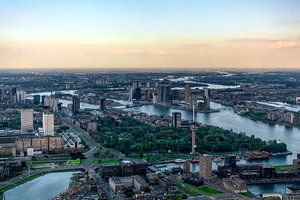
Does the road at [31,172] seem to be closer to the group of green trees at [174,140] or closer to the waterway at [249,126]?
the group of green trees at [174,140]

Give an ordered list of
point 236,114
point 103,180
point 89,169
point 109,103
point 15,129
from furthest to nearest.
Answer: point 109,103 → point 236,114 → point 15,129 → point 89,169 → point 103,180

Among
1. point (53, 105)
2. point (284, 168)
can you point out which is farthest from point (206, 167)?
point (53, 105)

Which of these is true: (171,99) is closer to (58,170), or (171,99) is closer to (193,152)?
(193,152)

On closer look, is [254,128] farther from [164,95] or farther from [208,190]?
[164,95]

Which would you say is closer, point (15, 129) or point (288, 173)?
point (288, 173)

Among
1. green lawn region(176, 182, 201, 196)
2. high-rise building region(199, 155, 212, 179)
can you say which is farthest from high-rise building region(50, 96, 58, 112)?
green lawn region(176, 182, 201, 196)

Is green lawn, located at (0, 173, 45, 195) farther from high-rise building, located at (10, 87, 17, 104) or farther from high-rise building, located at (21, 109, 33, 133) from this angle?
high-rise building, located at (10, 87, 17, 104)

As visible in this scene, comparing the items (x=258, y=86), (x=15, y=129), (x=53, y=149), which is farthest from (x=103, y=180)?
(x=258, y=86)
